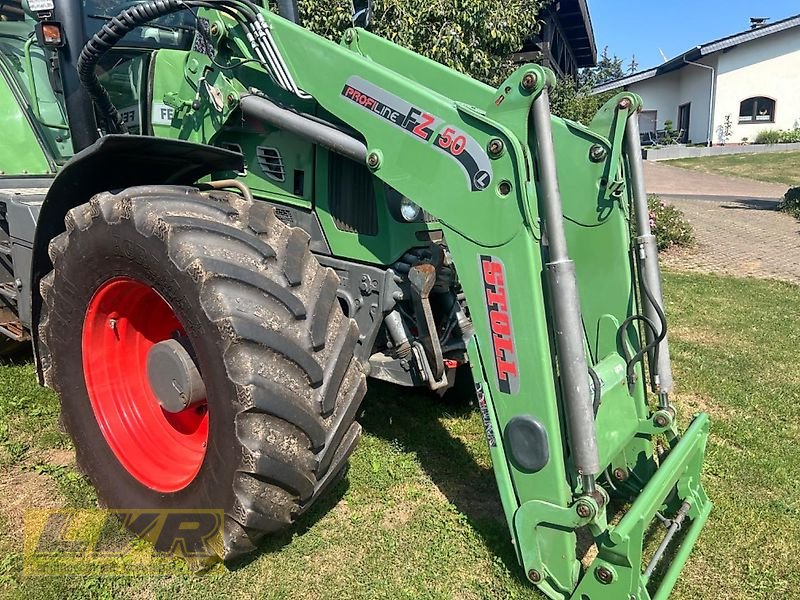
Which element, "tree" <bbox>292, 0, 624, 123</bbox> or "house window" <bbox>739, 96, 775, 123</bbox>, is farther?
"house window" <bbox>739, 96, 775, 123</bbox>

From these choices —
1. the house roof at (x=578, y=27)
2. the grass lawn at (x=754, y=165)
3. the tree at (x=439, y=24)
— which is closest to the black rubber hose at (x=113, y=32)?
the tree at (x=439, y=24)

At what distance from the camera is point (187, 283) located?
234 cm

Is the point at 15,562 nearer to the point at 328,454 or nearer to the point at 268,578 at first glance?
the point at 268,578

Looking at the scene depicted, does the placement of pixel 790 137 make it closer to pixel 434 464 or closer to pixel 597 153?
pixel 434 464

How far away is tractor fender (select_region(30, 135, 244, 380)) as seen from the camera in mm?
2783

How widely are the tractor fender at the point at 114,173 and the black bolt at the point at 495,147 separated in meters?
1.25

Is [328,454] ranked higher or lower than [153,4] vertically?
lower

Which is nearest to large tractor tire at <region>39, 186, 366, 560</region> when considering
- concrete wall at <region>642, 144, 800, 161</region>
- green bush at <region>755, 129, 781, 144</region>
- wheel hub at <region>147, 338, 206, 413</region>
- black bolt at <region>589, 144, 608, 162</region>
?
wheel hub at <region>147, 338, 206, 413</region>

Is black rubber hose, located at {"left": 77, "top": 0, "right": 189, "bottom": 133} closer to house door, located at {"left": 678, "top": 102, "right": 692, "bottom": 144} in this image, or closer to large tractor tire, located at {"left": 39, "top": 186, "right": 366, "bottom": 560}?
large tractor tire, located at {"left": 39, "top": 186, "right": 366, "bottom": 560}

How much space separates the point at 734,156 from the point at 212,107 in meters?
27.6

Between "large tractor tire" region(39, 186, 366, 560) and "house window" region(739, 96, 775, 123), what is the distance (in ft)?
101

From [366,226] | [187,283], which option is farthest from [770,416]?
[187,283]

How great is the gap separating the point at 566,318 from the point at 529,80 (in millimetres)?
805

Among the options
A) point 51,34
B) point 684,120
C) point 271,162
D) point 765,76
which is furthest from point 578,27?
point 51,34
